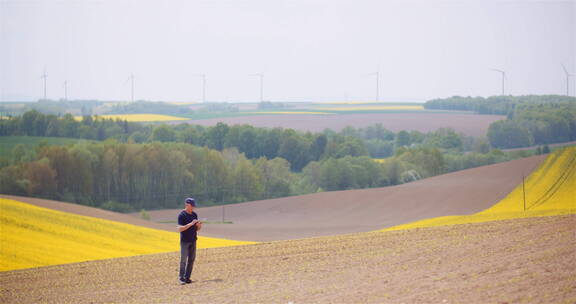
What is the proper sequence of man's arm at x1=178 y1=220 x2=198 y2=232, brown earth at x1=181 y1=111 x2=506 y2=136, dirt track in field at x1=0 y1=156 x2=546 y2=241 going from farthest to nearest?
brown earth at x1=181 y1=111 x2=506 y2=136 → dirt track in field at x1=0 y1=156 x2=546 y2=241 → man's arm at x1=178 y1=220 x2=198 y2=232

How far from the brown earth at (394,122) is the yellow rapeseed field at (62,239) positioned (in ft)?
272

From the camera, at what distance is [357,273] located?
601 inches

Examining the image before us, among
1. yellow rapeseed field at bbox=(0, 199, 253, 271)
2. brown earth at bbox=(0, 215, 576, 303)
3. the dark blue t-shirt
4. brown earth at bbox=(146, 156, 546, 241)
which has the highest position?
the dark blue t-shirt

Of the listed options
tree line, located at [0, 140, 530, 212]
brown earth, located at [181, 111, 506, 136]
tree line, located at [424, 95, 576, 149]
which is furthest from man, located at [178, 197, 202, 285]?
brown earth, located at [181, 111, 506, 136]

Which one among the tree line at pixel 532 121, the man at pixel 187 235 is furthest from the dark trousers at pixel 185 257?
the tree line at pixel 532 121

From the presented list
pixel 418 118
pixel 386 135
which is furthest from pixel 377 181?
pixel 418 118

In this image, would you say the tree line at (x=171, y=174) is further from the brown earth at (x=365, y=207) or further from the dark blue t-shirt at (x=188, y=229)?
the dark blue t-shirt at (x=188, y=229)

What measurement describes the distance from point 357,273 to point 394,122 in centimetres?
15358

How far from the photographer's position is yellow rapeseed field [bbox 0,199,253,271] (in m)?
25.4

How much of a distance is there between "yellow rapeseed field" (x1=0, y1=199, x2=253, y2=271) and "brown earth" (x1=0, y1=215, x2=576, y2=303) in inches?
182

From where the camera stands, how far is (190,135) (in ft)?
400

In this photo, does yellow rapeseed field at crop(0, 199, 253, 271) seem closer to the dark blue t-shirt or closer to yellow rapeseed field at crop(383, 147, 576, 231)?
the dark blue t-shirt

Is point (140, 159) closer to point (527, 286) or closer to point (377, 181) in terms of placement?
point (377, 181)

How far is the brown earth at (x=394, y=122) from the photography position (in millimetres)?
124738
